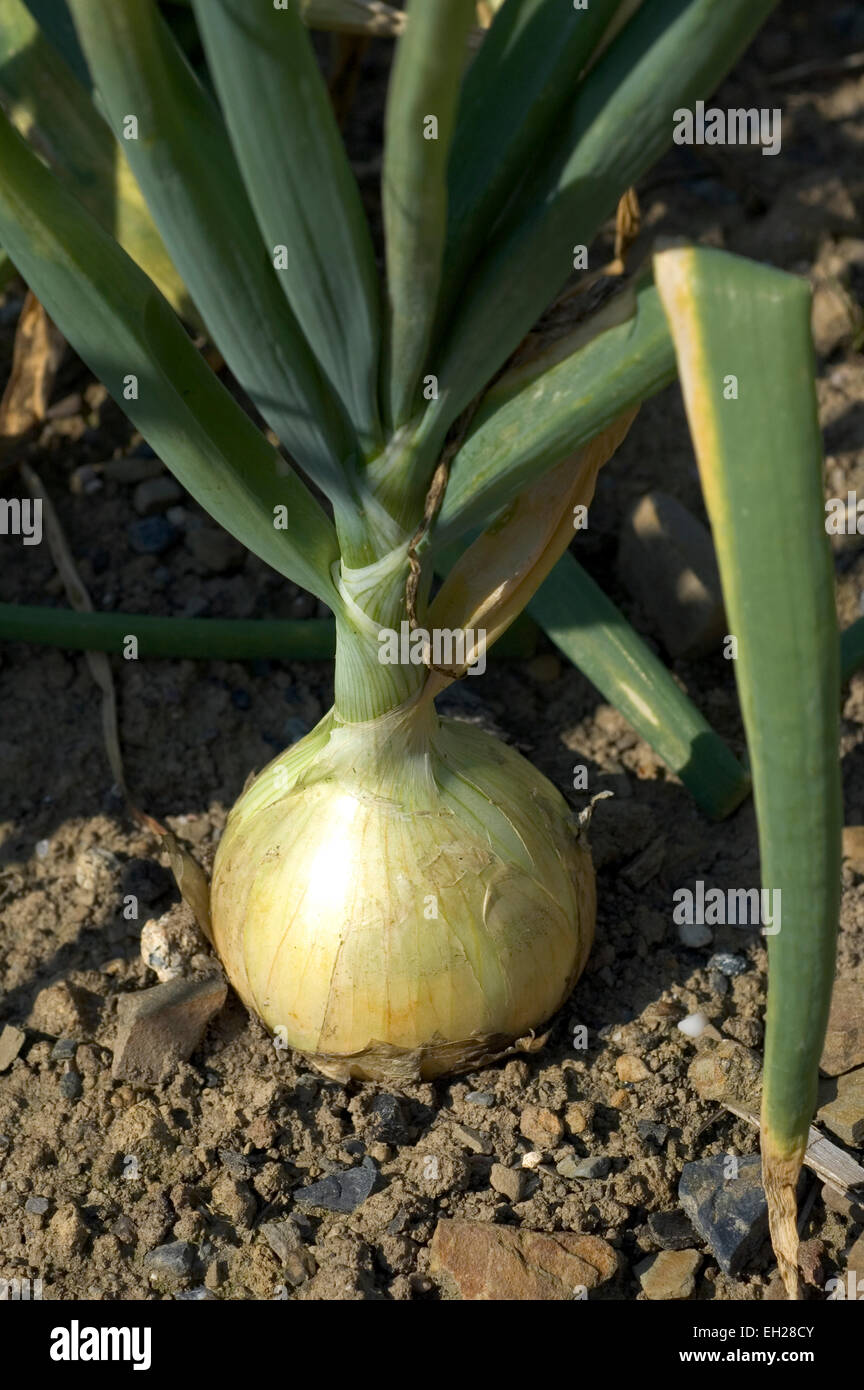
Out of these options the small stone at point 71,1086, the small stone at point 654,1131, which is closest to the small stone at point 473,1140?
the small stone at point 654,1131

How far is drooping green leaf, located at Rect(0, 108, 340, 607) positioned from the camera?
3.31ft

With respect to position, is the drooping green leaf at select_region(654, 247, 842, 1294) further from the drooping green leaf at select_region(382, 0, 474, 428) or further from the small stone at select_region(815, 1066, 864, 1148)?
the small stone at select_region(815, 1066, 864, 1148)

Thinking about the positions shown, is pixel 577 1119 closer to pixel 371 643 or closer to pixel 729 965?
pixel 729 965

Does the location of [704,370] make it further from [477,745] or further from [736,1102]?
[736,1102]

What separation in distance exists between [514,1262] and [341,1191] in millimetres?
182

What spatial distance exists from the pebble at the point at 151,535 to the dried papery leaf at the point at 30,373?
0.22 meters

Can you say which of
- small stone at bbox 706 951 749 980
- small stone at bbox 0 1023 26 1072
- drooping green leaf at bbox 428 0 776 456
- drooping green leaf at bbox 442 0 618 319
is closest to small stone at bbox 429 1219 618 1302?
small stone at bbox 706 951 749 980

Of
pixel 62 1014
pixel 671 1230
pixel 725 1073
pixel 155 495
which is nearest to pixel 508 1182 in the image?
pixel 671 1230

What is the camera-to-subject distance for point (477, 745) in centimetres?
136

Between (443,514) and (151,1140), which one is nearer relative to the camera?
(443,514)

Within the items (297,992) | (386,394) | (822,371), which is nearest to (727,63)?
(386,394)

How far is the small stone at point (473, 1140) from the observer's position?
132 cm

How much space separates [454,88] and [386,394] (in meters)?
0.28

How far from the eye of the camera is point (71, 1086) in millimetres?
1371
